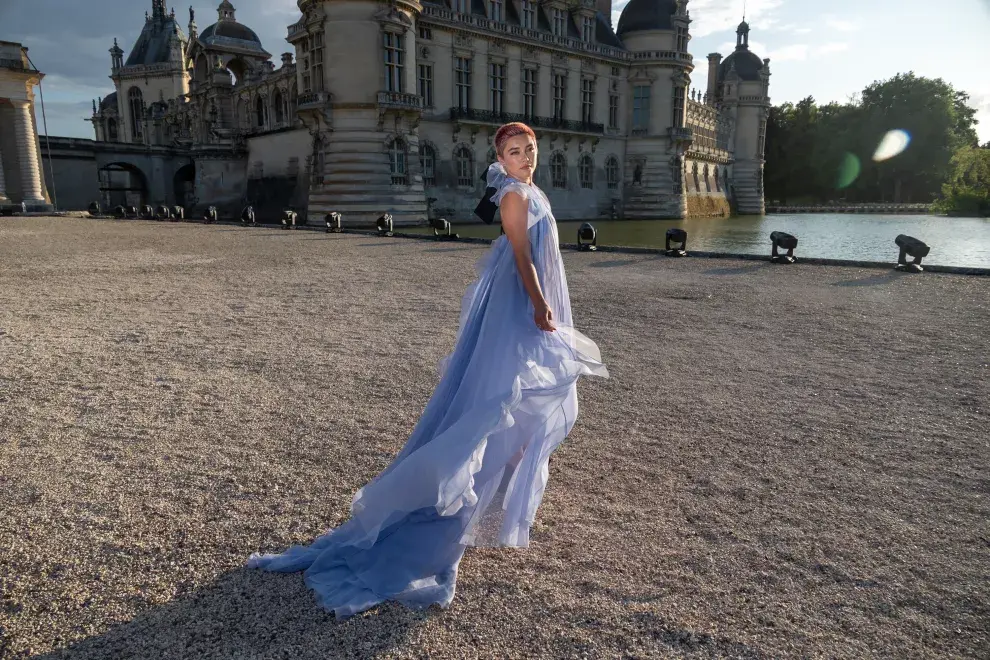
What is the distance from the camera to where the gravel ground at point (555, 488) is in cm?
248

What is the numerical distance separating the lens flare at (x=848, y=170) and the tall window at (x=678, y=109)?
3851cm

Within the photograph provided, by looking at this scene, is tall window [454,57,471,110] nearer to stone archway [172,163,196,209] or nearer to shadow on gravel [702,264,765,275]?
stone archway [172,163,196,209]

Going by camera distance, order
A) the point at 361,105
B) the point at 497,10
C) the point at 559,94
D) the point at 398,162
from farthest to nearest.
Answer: the point at 559,94 → the point at 497,10 → the point at 398,162 → the point at 361,105

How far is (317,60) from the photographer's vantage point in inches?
1174

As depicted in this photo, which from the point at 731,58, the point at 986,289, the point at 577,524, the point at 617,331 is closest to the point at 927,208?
the point at 731,58

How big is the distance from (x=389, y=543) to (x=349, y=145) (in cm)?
2906

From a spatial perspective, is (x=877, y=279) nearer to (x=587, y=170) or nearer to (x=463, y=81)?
(x=463, y=81)

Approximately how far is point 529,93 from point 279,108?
14.7 m

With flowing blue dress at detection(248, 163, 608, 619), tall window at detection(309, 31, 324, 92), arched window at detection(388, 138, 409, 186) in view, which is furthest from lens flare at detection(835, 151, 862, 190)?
flowing blue dress at detection(248, 163, 608, 619)

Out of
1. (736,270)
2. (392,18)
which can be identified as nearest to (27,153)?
(392,18)

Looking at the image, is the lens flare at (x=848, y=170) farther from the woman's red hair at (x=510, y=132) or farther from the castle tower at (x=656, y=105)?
the woman's red hair at (x=510, y=132)

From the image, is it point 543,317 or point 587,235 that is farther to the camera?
point 587,235

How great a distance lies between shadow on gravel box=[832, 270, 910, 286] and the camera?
11266 mm

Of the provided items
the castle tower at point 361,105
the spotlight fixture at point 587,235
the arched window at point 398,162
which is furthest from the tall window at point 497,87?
the spotlight fixture at point 587,235
